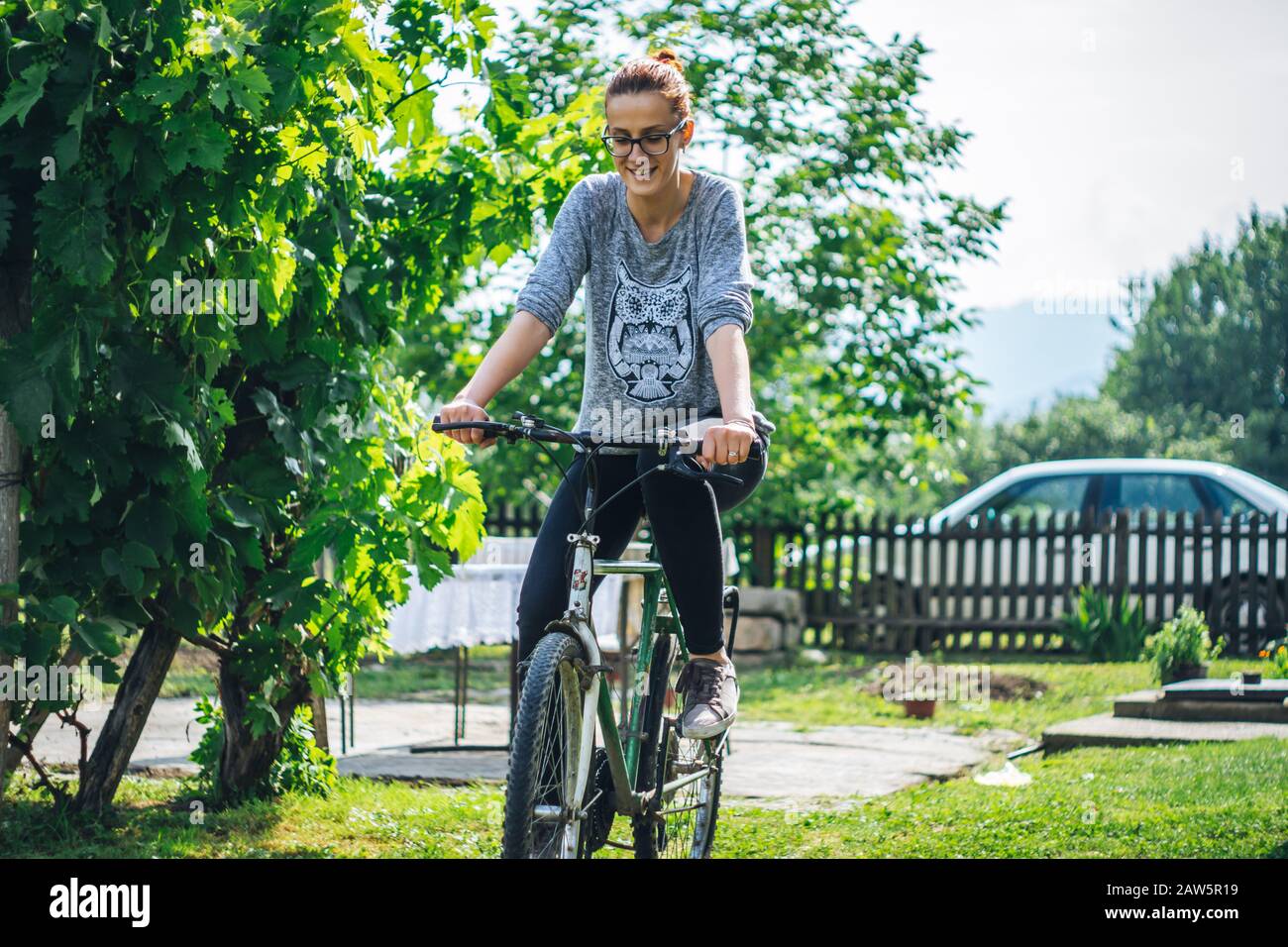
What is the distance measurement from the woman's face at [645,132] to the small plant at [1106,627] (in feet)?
30.4

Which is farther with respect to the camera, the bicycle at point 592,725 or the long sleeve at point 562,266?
the long sleeve at point 562,266

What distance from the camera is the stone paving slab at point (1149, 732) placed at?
21.3 ft

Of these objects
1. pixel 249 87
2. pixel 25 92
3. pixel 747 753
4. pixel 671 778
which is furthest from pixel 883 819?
pixel 25 92

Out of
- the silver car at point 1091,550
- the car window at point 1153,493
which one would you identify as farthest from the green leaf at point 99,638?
the car window at point 1153,493

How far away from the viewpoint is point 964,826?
193 inches

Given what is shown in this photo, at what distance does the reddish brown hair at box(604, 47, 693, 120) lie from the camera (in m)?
3.34

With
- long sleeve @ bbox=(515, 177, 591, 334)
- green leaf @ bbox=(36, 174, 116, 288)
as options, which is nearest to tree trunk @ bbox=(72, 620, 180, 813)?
green leaf @ bbox=(36, 174, 116, 288)

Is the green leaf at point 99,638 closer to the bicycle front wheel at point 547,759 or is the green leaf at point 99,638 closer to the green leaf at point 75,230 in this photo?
the green leaf at point 75,230

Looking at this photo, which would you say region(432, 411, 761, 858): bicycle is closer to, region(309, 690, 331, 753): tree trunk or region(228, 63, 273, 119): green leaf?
region(228, 63, 273, 119): green leaf

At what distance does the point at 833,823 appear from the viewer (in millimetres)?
5074

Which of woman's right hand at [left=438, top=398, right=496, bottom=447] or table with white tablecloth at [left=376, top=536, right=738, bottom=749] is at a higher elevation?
woman's right hand at [left=438, top=398, right=496, bottom=447]

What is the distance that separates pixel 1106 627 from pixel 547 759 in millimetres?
9907

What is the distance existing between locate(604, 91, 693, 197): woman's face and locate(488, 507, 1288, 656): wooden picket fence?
9795 millimetres
